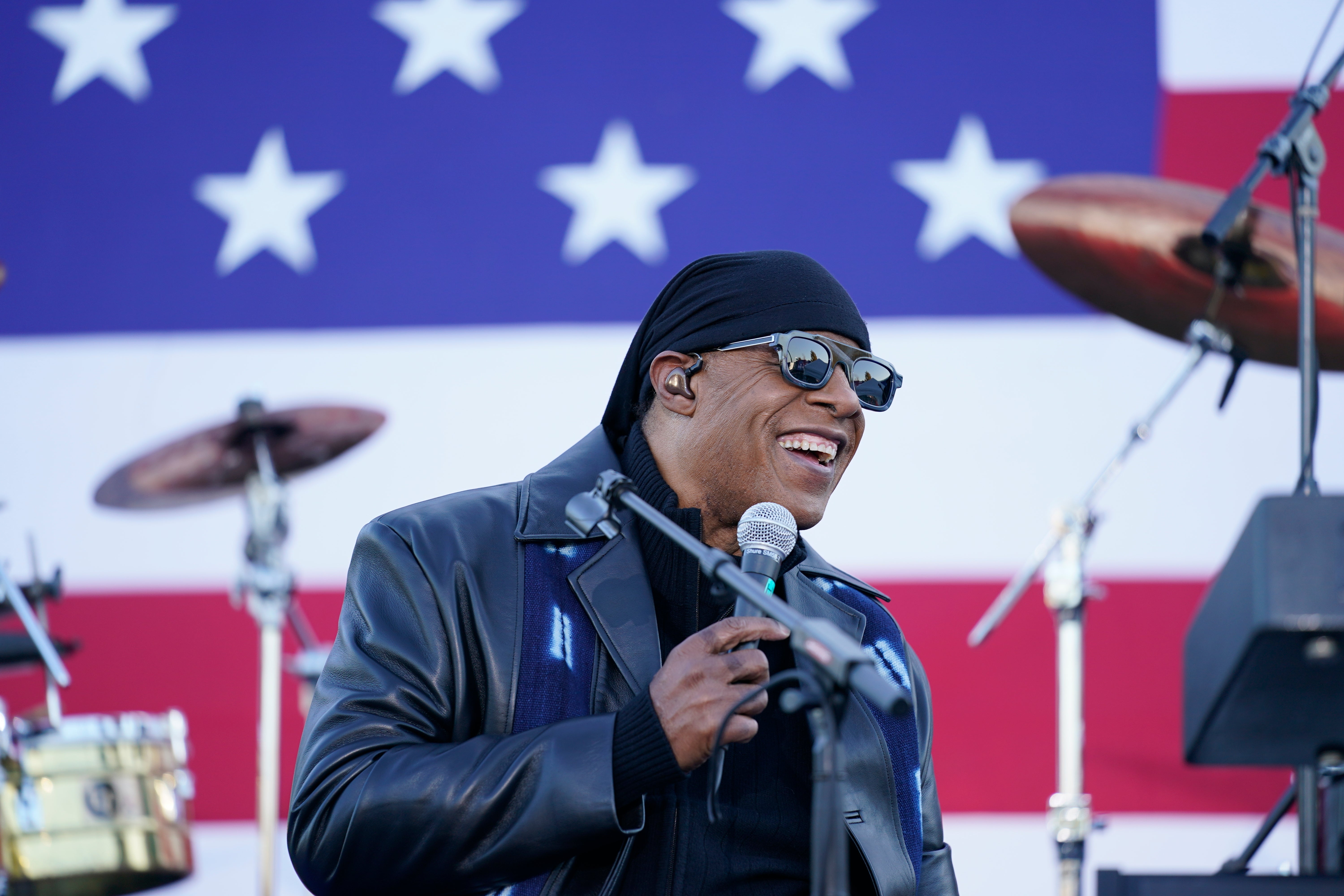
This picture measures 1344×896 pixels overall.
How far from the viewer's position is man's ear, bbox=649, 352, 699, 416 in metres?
2.25

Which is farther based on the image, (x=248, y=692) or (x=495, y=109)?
(x=495, y=109)

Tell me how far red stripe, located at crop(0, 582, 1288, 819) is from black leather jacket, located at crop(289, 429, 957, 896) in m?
2.06

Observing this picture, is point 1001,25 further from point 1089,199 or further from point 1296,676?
point 1296,676

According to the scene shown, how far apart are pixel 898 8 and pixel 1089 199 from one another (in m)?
1.58

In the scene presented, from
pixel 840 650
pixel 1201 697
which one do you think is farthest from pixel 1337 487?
pixel 840 650

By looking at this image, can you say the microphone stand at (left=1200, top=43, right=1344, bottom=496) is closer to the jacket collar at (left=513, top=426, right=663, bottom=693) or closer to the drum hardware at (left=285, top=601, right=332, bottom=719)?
the jacket collar at (left=513, top=426, right=663, bottom=693)

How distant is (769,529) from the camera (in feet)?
5.60

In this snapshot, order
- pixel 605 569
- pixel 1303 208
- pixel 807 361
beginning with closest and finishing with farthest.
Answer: pixel 605 569 < pixel 807 361 < pixel 1303 208

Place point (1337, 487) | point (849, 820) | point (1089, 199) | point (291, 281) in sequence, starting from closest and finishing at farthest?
point (849, 820) < point (1089, 199) < point (1337, 487) < point (291, 281)

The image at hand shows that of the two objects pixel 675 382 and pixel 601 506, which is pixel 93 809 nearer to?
pixel 675 382

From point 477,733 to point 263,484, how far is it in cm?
251

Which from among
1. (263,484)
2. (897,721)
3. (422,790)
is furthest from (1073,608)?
(263,484)

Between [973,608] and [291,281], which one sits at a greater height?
[291,281]

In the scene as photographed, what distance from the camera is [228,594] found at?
453cm
